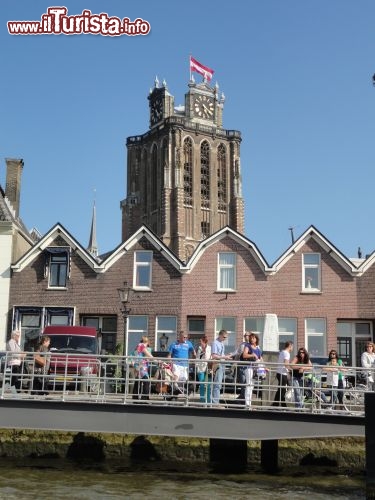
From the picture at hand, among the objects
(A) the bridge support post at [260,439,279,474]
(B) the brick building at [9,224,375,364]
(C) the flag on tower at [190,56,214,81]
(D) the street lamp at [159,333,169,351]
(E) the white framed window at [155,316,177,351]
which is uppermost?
(C) the flag on tower at [190,56,214,81]

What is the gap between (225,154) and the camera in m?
105

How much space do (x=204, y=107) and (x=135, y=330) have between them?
271 ft

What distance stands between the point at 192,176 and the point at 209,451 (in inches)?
3315

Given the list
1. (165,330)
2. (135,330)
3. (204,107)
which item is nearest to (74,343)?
(135,330)

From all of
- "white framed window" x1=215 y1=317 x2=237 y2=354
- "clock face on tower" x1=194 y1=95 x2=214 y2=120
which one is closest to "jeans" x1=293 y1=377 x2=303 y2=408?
"white framed window" x1=215 y1=317 x2=237 y2=354

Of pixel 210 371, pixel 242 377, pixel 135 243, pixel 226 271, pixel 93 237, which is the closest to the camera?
pixel 242 377

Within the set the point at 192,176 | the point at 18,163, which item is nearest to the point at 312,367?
the point at 18,163

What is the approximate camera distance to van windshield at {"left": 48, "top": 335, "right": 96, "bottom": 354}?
25.1 m

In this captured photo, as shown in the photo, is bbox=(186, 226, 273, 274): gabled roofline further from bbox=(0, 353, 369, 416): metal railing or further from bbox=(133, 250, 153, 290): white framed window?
bbox=(0, 353, 369, 416): metal railing

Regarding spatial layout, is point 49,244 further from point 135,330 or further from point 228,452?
point 228,452

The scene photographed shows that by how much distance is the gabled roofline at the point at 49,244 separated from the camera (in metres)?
34.3

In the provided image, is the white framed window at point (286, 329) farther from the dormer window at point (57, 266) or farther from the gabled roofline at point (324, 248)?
the dormer window at point (57, 266)

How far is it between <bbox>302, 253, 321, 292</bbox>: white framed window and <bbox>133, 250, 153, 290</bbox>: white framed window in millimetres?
7849

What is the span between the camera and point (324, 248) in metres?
34.9
